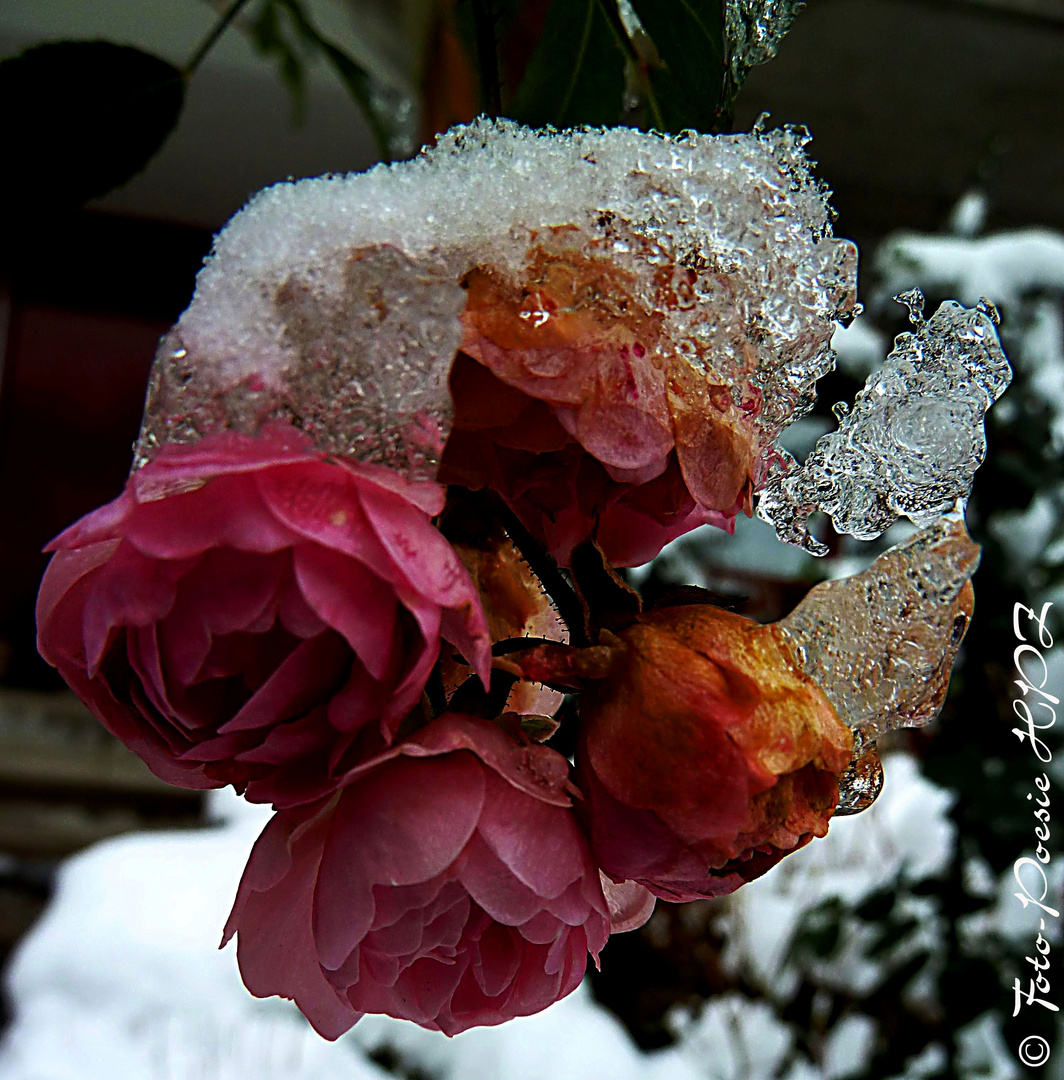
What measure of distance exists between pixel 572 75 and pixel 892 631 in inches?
6.5

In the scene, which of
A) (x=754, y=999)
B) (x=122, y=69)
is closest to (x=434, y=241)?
(x=122, y=69)

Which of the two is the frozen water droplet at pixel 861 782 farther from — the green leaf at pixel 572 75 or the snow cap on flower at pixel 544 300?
the green leaf at pixel 572 75

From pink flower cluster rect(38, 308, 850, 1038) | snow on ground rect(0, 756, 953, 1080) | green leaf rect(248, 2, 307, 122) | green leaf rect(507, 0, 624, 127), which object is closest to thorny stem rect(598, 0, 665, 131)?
green leaf rect(507, 0, 624, 127)

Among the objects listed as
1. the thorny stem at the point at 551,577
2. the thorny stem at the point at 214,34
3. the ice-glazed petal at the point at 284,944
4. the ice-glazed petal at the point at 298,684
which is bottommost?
the ice-glazed petal at the point at 284,944

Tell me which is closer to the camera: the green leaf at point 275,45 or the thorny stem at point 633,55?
the thorny stem at point 633,55

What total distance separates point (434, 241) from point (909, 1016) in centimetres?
129

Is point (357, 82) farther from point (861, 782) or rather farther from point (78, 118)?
point (861, 782)

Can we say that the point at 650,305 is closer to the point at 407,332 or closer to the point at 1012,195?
the point at 407,332

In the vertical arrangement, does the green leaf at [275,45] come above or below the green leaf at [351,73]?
below

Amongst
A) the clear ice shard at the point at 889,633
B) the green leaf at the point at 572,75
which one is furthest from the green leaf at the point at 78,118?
the clear ice shard at the point at 889,633

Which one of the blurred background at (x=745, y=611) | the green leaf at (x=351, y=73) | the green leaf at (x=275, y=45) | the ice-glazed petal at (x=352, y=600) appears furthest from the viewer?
the blurred background at (x=745, y=611)

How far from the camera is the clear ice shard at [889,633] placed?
16cm

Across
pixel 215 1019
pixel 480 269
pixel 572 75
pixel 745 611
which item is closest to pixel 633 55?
pixel 572 75

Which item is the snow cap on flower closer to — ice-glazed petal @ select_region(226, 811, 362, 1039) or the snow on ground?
ice-glazed petal @ select_region(226, 811, 362, 1039)
